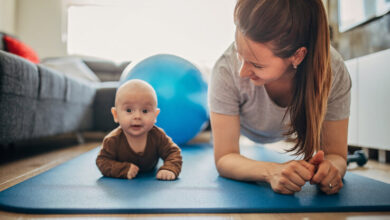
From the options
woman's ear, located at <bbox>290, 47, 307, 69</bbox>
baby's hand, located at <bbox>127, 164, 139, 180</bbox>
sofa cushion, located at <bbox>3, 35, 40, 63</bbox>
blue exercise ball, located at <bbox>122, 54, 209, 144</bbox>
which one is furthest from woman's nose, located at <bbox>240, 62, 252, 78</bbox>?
sofa cushion, located at <bbox>3, 35, 40, 63</bbox>

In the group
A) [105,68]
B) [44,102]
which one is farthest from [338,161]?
[105,68]

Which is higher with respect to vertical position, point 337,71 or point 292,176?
point 337,71

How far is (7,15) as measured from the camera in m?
3.87

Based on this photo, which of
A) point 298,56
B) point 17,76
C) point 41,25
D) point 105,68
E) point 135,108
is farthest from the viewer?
point 41,25

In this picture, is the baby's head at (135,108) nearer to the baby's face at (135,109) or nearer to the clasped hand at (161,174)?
the baby's face at (135,109)

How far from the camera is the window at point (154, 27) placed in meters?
4.26

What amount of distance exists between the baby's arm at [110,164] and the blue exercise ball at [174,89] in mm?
614

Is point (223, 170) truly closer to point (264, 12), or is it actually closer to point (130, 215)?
point (130, 215)

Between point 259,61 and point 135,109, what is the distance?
1.55ft

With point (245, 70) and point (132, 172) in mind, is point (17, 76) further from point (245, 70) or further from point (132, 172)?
point (245, 70)

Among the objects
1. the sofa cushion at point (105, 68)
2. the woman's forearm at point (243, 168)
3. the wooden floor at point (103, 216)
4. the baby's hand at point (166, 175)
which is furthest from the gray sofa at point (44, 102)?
the woman's forearm at point (243, 168)

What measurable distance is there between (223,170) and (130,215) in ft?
1.30

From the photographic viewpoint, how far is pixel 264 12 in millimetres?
698

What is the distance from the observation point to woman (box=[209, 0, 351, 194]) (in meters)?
0.71
